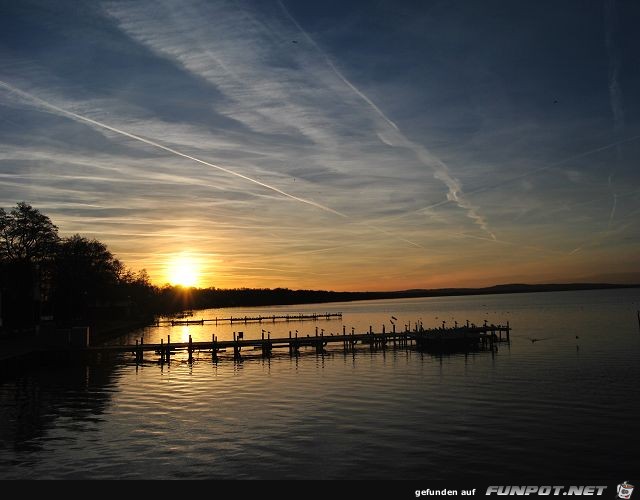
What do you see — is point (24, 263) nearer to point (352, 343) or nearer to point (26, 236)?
point (26, 236)

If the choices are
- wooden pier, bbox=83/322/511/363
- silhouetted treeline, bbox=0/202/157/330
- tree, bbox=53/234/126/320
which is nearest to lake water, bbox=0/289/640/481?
wooden pier, bbox=83/322/511/363

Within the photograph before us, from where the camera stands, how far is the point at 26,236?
278 feet

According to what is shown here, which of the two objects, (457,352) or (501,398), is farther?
(457,352)

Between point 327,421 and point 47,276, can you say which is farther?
point 47,276

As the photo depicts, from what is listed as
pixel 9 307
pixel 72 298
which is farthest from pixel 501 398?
pixel 72 298

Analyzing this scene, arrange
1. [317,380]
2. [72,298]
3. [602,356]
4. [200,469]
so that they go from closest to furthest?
[200,469], [317,380], [602,356], [72,298]

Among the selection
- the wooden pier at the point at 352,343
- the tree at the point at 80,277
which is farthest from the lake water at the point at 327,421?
the tree at the point at 80,277

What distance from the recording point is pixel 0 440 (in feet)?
90.4

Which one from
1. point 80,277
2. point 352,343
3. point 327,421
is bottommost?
point 327,421

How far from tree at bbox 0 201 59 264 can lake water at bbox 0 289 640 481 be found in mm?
34114

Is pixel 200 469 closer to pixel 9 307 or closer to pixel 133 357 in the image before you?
pixel 133 357

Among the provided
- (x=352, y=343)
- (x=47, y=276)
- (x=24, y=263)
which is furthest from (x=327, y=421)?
(x=47, y=276)

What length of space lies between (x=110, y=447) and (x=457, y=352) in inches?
2057

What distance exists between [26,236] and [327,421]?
71718mm
